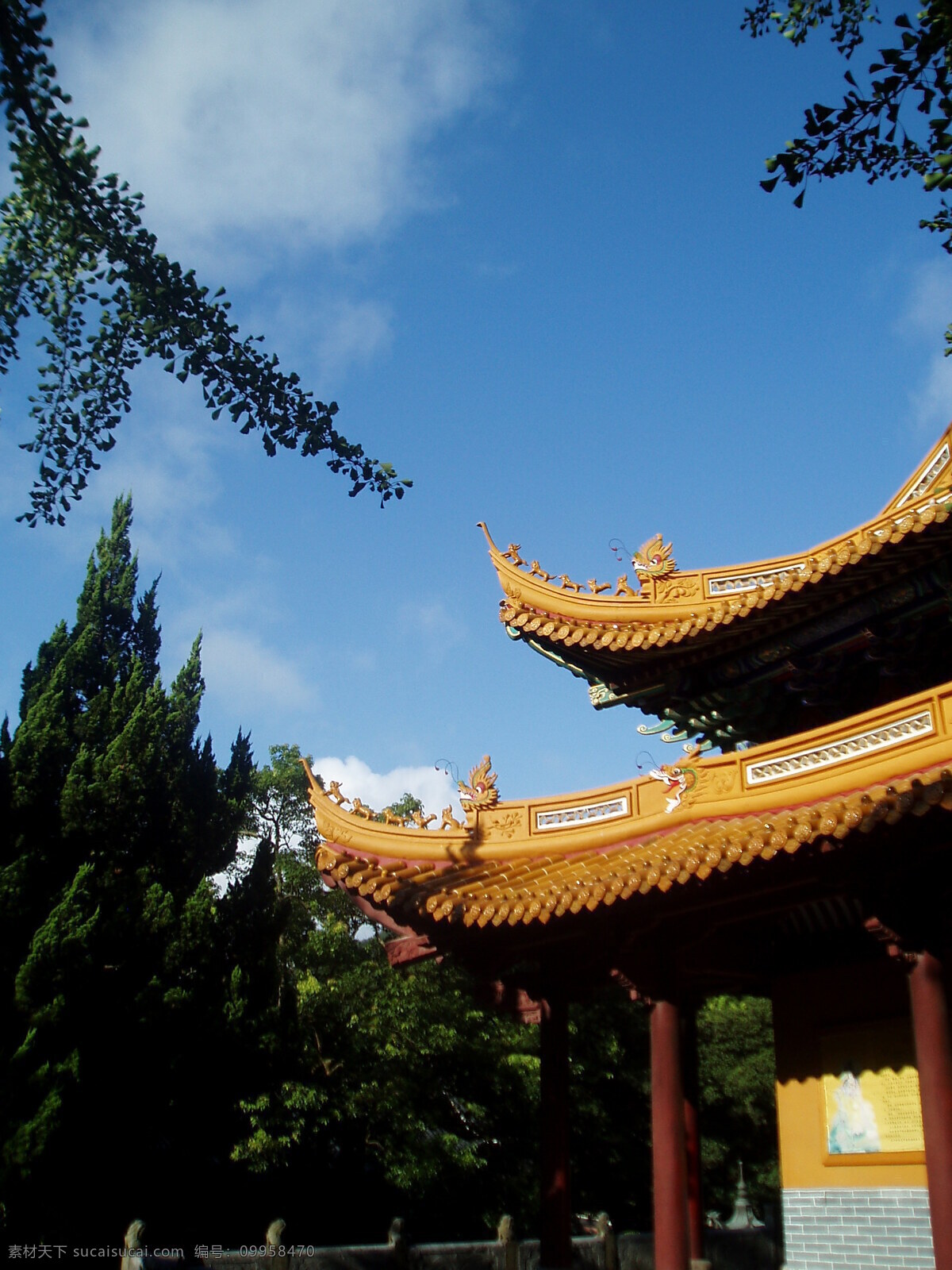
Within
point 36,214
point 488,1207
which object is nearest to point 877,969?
point 36,214

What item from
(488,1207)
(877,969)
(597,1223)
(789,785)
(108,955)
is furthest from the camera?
(488,1207)

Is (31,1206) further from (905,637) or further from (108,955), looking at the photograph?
(905,637)

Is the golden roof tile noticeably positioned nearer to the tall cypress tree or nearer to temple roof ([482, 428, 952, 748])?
temple roof ([482, 428, 952, 748])

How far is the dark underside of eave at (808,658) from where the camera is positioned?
830 cm

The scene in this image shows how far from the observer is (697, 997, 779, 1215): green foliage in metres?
21.0

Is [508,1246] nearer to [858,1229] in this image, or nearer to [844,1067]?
[858,1229]

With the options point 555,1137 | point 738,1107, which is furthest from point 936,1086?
point 738,1107

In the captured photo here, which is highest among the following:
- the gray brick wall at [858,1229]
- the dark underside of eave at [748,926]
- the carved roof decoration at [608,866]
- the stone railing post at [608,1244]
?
the carved roof decoration at [608,866]

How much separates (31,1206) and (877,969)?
336 inches

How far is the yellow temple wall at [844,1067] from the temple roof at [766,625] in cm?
223

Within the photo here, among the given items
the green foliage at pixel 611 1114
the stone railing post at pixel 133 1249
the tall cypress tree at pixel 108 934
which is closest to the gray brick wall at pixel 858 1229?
the stone railing post at pixel 133 1249

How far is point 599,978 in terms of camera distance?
363 inches

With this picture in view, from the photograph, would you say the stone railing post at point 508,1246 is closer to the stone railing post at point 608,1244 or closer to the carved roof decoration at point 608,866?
the stone railing post at point 608,1244

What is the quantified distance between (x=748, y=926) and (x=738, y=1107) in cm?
1479
